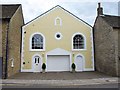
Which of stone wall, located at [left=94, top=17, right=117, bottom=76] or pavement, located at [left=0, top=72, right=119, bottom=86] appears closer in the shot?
pavement, located at [left=0, top=72, right=119, bottom=86]

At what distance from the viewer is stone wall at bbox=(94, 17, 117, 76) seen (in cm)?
1811

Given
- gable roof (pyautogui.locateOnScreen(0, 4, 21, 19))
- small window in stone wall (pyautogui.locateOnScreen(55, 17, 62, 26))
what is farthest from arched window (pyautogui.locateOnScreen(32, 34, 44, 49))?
gable roof (pyautogui.locateOnScreen(0, 4, 21, 19))

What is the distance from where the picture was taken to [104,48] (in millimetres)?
19984

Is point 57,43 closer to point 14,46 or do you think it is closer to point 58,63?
point 58,63

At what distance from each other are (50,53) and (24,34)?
3.98 metres

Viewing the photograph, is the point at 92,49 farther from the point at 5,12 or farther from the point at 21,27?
the point at 5,12

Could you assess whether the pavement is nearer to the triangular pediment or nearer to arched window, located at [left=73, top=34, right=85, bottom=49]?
the triangular pediment

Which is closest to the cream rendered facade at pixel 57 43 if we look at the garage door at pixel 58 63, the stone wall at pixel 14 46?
the garage door at pixel 58 63

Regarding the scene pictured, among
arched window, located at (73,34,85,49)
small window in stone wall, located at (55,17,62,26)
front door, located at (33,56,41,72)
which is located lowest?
front door, located at (33,56,41,72)

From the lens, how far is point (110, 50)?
60.7ft

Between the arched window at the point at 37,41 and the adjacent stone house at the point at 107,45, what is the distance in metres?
6.71

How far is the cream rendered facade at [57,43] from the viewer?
73.7 feet

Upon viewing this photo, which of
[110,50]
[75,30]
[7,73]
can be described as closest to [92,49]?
[75,30]

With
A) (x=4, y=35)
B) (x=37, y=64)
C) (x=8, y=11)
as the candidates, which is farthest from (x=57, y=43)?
(x=4, y=35)
